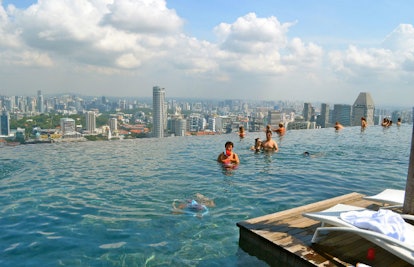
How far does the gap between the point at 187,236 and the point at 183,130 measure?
3234 centimetres

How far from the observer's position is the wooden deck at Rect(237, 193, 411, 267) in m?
3.95

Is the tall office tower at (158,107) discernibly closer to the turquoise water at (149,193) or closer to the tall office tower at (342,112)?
the tall office tower at (342,112)

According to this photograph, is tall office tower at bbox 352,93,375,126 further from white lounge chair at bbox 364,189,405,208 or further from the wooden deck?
the wooden deck

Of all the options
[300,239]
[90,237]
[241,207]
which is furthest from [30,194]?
[300,239]

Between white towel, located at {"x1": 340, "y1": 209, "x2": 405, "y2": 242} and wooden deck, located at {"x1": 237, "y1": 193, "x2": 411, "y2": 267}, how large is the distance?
1.21 ft

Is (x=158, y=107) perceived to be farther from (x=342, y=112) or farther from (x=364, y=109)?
(x=364, y=109)

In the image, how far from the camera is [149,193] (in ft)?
26.2

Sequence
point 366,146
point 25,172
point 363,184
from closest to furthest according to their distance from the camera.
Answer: point 363,184, point 25,172, point 366,146

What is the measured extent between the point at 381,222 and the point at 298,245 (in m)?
1.11

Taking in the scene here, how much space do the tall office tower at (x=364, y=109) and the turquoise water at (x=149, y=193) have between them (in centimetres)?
3024

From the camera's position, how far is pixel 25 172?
9.92 m

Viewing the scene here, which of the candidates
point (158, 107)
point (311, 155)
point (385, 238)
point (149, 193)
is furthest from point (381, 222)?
point (158, 107)

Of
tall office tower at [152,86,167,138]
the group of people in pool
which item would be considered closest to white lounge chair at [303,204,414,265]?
the group of people in pool

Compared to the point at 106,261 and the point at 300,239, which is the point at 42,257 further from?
the point at 300,239
